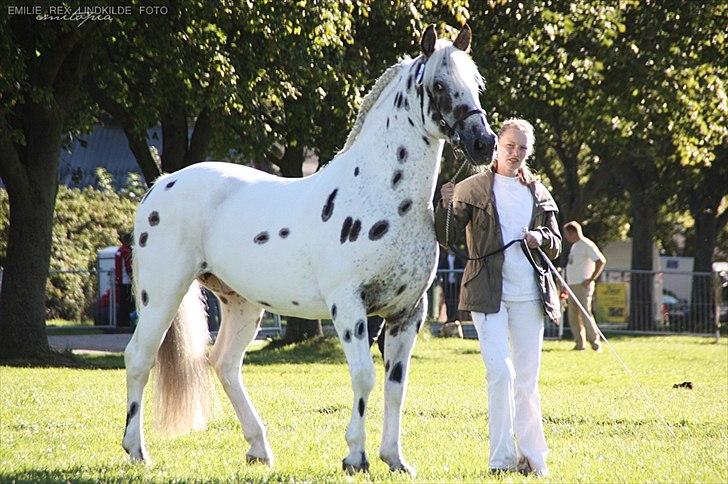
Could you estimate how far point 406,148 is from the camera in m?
7.77

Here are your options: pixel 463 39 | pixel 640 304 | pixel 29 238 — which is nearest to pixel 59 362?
pixel 29 238

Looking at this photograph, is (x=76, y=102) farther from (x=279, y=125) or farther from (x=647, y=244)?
(x=647, y=244)

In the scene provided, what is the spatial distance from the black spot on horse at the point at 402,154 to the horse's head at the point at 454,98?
0.81 feet

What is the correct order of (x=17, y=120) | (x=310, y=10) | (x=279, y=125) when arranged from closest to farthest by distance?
(x=310, y=10), (x=17, y=120), (x=279, y=125)

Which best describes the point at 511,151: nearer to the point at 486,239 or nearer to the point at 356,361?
the point at 486,239

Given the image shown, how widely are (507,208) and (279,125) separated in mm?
12734

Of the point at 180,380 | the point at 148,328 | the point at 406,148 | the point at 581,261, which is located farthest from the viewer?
the point at 581,261

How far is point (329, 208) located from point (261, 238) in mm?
634

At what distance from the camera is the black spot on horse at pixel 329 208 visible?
789 cm

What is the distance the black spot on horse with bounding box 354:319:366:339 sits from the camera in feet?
25.0

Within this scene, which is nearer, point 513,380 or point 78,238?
point 513,380

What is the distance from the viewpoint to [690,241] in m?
53.6

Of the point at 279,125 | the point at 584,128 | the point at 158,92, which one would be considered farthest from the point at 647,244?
the point at 158,92

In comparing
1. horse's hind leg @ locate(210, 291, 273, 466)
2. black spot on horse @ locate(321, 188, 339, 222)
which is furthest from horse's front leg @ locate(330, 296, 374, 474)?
horse's hind leg @ locate(210, 291, 273, 466)
